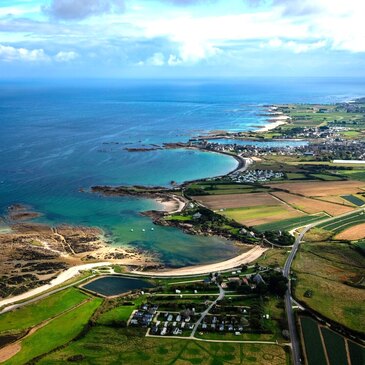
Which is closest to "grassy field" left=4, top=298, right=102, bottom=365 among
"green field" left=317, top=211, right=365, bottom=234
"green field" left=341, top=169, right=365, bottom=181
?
"green field" left=317, top=211, right=365, bottom=234

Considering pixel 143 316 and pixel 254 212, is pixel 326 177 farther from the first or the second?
pixel 143 316

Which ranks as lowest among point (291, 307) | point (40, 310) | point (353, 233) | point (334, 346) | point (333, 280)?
point (334, 346)

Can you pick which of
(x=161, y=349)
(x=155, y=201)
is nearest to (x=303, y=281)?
(x=161, y=349)

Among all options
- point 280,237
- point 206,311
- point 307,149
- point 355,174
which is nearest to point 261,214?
point 280,237

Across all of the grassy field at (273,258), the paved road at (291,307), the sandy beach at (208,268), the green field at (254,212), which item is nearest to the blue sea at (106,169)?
the sandy beach at (208,268)

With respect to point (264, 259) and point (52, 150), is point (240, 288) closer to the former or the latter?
point (264, 259)

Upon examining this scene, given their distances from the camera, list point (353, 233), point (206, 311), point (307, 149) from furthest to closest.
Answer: point (307, 149)
point (353, 233)
point (206, 311)
